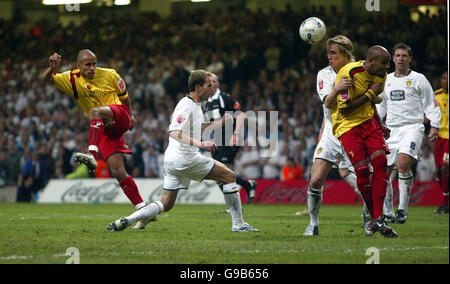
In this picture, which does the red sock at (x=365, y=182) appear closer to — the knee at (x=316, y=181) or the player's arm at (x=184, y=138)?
the knee at (x=316, y=181)

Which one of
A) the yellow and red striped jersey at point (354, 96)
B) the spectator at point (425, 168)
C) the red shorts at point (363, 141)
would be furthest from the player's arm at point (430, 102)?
the spectator at point (425, 168)

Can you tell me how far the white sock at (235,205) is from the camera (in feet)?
27.3

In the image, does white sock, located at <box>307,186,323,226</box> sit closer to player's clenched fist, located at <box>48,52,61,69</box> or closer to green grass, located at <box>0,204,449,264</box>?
green grass, located at <box>0,204,449,264</box>

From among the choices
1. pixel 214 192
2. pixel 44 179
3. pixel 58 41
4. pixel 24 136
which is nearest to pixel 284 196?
pixel 214 192

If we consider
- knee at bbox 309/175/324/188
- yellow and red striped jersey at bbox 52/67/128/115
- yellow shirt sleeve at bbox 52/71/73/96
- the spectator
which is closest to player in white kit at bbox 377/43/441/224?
knee at bbox 309/175/324/188

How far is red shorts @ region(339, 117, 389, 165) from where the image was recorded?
301 inches

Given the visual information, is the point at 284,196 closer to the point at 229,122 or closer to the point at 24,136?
the point at 229,122

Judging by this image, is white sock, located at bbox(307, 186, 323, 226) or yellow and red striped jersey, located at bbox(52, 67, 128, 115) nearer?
white sock, located at bbox(307, 186, 323, 226)

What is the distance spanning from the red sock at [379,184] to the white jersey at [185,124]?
2.05 meters

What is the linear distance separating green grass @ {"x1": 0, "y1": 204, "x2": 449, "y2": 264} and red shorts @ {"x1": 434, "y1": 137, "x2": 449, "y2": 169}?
2703mm

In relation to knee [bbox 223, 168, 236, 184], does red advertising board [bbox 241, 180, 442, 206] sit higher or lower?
lower

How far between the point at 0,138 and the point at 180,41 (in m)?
6.06

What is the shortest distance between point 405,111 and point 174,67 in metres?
11.3

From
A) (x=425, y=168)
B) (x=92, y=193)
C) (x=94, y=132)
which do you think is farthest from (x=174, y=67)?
(x=94, y=132)
